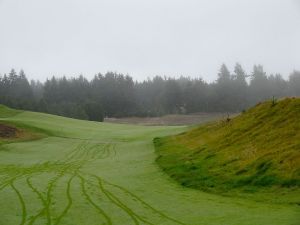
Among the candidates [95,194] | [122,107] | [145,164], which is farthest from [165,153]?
[122,107]

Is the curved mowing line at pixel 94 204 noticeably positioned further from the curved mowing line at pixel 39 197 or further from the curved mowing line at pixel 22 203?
the curved mowing line at pixel 22 203

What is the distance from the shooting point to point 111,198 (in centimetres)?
2092

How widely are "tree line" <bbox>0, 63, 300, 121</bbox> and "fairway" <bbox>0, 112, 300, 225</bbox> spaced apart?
97525mm

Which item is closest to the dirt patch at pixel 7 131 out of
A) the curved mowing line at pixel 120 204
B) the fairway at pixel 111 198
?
the fairway at pixel 111 198

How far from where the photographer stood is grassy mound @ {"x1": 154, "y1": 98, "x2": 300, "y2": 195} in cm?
2241

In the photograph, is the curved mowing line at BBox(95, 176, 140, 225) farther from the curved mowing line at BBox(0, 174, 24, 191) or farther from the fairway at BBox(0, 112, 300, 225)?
the curved mowing line at BBox(0, 174, 24, 191)

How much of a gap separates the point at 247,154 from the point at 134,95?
14495 centimetres

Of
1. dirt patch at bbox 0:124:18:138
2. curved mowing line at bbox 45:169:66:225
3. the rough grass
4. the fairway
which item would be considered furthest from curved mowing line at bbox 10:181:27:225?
the rough grass

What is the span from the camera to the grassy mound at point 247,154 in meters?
22.4

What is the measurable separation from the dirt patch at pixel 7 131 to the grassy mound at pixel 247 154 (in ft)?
77.4

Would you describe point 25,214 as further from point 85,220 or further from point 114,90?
point 114,90

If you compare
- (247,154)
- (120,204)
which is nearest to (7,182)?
(120,204)

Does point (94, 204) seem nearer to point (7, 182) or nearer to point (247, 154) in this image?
point (7, 182)

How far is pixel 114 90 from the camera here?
6383 inches
